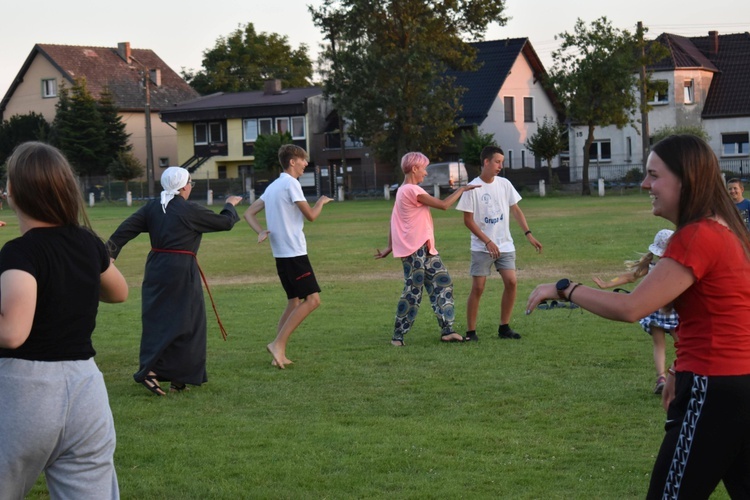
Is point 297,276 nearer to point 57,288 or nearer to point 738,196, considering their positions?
point 738,196

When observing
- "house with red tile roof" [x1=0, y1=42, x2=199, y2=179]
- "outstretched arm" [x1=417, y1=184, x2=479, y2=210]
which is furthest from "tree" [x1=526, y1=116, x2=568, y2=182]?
"outstretched arm" [x1=417, y1=184, x2=479, y2=210]

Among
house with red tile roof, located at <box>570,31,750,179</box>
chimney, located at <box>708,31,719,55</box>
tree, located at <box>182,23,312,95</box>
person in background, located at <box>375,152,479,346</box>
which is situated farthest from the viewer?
tree, located at <box>182,23,312,95</box>

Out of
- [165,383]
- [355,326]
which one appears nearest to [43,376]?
[165,383]

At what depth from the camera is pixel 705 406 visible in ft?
12.6

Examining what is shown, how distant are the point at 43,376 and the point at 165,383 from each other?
5871 mm

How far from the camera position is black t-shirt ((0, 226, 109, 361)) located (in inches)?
150

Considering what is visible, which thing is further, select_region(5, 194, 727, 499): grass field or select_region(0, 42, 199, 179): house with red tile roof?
select_region(0, 42, 199, 179): house with red tile roof

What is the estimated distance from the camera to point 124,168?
71375mm

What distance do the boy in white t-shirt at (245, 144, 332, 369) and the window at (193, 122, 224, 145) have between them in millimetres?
68946

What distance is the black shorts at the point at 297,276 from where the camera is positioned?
10.3m

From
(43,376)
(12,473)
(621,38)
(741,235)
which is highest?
(621,38)

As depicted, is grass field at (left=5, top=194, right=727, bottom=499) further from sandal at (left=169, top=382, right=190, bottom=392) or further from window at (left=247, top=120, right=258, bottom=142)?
window at (left=247, top=120, right=258, bottom=142)

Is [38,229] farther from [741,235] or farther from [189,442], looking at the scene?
[189,442]

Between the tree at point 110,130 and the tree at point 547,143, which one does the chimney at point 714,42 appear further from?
the tree at point 110,130
